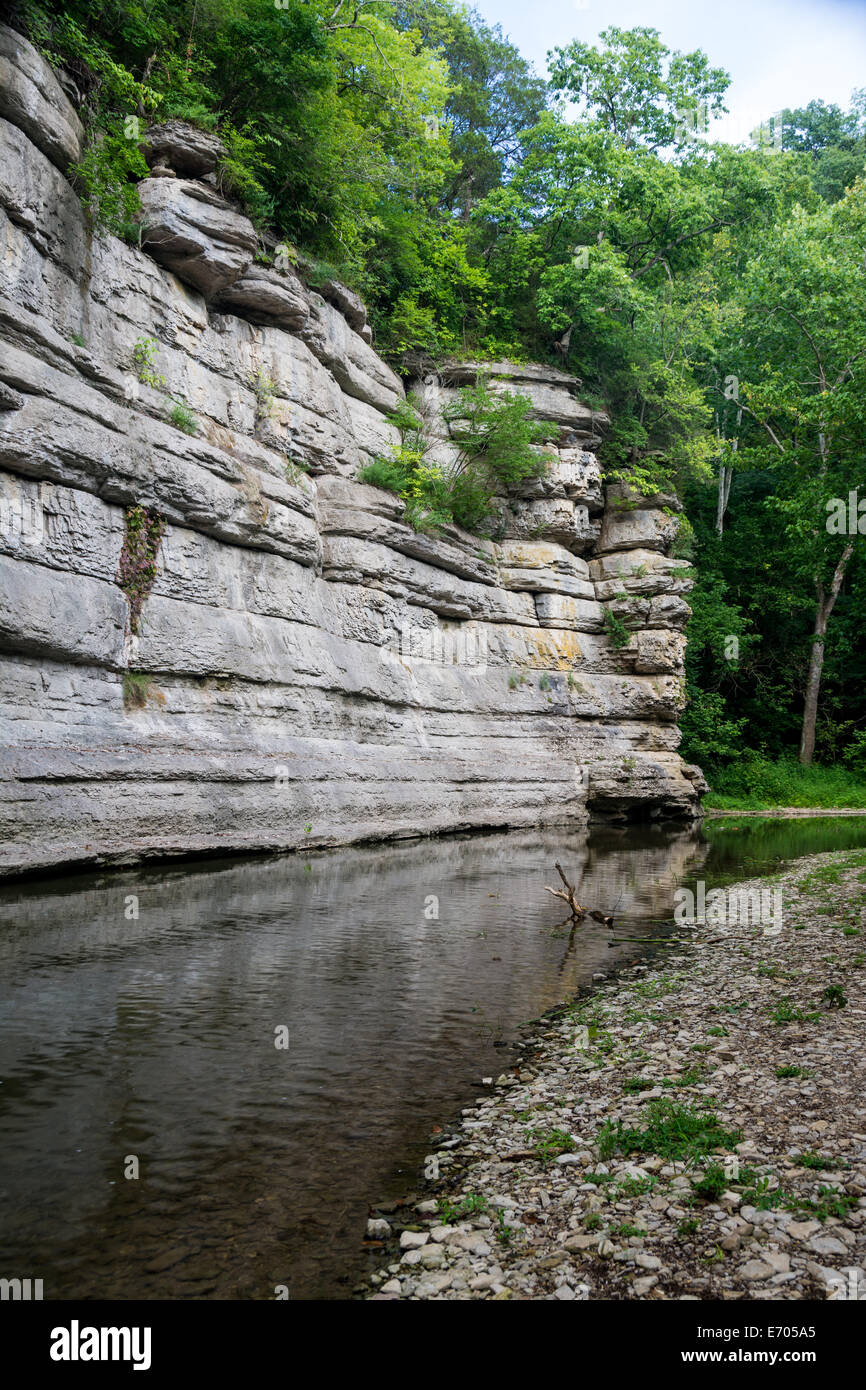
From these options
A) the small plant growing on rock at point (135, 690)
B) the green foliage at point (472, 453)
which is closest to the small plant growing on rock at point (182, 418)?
the small plant growing on rock at point (135, 690)

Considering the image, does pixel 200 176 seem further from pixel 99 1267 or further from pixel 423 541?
pixel 99 1267

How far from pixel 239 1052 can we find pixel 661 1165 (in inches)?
156

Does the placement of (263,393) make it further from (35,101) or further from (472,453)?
(472,453)

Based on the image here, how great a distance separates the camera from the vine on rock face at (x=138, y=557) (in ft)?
55.6

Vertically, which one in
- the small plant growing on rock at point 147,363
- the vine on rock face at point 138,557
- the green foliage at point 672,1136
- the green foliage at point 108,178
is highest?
the green foliage at point 108,178

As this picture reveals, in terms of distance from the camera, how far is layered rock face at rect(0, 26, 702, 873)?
49.2 feet

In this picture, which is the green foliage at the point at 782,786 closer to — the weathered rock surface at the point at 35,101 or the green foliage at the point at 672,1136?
the weathered rock surface at the point at 35,101

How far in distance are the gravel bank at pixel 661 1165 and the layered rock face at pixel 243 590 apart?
10003 mm

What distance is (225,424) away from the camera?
22.0 m

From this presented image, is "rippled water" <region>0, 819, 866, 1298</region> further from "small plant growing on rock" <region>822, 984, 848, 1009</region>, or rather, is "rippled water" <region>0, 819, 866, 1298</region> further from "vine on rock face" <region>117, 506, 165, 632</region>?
"vine on rock face" <region>117, 506, 165, 632</region>

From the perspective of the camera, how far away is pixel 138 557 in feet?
57.0

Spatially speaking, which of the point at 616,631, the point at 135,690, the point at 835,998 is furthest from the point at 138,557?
the point at 616,631

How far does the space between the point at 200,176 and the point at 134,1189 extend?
24.7 metres

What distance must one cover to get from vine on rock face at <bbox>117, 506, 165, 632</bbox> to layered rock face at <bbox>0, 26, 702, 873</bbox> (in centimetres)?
11
